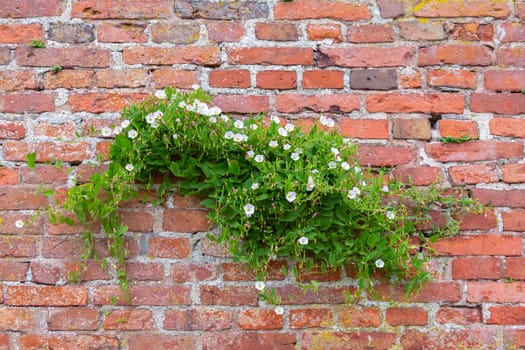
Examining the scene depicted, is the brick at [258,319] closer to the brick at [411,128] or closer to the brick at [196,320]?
the brick at [196,320]

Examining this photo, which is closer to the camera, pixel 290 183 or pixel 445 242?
pixel 290 183

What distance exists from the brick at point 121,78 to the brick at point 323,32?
1.95ft

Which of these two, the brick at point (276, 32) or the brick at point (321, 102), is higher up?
the brick at point (276, 32)

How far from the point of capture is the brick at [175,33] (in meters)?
1.90

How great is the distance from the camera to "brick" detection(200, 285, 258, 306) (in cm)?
181

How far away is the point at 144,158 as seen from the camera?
1758 mm

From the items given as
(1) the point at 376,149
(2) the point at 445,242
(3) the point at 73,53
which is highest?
(3) the point at 73,53

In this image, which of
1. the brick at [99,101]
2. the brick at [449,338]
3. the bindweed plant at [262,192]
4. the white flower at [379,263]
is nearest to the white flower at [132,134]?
the bindweed plant at [262,192]

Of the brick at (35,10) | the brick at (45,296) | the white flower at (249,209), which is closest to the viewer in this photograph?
the white flower at (249,209)

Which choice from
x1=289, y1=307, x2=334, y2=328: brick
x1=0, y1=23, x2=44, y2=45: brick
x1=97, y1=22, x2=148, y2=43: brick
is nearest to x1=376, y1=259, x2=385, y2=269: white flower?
x1=289, y1=307, x2=334, y2=328: brick

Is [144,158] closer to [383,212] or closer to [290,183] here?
[290,183]

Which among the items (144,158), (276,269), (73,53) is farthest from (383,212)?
(73,53)

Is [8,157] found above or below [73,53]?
below

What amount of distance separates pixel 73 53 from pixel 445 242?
142 cm
